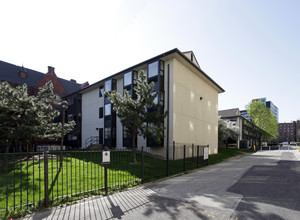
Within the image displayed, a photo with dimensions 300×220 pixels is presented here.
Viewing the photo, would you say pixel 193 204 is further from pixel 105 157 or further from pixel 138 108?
pixel 138 108

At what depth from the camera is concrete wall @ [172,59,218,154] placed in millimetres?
17891

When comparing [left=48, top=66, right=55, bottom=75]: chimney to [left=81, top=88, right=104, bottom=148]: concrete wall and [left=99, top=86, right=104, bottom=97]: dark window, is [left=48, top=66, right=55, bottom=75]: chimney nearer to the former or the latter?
[left=81, top=88, right=104, bottom=148]: concrete wall

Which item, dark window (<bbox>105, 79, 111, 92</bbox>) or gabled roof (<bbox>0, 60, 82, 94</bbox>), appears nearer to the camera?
dark window (<bbox>105, 79, 111, 92</bbox>)

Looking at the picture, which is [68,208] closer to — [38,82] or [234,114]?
[38,82]

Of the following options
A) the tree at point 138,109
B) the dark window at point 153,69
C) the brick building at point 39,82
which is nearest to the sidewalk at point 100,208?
the tree at point 138,109

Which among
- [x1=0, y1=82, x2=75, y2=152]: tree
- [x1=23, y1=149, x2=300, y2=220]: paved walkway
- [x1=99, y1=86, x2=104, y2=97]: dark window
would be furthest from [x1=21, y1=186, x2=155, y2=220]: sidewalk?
[x1=99, y1=86, x2=104, y2=97]: dark window

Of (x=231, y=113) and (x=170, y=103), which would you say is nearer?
(x=170, y=103)

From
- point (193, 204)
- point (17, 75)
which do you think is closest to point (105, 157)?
point (193, 204)

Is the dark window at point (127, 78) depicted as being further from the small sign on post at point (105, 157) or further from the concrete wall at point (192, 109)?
the small sign on post at point (105, 157)

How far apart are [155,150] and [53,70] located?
28.4m

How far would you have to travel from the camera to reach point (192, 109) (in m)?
20.7

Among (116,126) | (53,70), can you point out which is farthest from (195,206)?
(53,70)

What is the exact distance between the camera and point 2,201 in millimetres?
5160

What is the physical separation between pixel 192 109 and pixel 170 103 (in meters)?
4.60
